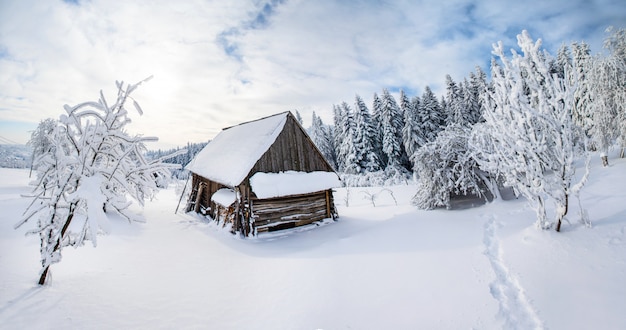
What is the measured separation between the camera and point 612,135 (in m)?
14.7

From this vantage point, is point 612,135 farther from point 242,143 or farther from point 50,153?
point 50,153

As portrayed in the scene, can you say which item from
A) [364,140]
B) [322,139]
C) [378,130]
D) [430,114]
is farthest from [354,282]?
[322,139]

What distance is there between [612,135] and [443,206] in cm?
1111

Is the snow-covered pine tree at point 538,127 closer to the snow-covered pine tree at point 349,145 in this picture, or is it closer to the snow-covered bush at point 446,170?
the snow-covered bush at point 446,170

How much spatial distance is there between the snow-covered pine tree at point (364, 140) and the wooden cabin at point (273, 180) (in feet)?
70.3

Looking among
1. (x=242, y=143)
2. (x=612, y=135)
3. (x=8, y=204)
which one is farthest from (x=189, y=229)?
(x=612, y=135)

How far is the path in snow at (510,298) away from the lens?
4171 millimetres

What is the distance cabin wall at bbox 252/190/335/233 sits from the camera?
12516mm

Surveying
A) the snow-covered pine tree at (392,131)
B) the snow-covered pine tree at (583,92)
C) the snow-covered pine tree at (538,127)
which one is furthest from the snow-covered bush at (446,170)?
the snow-covered pine tree at (392,131)

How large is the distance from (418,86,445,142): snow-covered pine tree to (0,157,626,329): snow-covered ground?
93.0 feet

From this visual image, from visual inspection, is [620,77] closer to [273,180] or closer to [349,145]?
[273,180]

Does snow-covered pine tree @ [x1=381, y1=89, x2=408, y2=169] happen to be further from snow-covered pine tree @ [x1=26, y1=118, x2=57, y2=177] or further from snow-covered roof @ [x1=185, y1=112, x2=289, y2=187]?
snow-covered pine tree @ [x1=26, y1=118, x2=57, y2=177]

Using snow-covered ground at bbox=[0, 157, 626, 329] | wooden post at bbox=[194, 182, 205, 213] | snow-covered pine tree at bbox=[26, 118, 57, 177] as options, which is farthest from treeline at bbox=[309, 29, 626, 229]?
snow-covered pine tree at bbox=[26, 118, 57, 177]

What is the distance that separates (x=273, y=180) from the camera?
41.4 feet
